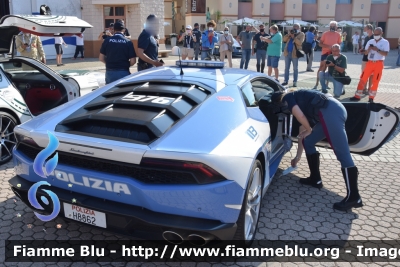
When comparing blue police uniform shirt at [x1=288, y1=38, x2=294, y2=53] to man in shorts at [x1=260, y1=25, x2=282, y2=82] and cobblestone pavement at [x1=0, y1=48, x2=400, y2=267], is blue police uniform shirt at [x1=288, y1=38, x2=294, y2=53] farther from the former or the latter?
cobblestone pavement at [x1=0, y1=48, x2=400, y2=267]

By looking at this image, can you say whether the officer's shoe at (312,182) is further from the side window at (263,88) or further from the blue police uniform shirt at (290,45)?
the blue police uniform shirt at (290,45)

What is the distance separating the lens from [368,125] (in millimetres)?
4582

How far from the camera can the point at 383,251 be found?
3213 mm

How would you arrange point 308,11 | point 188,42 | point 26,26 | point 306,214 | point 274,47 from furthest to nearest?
point 308,11, point 188,42, point 274,47, point 26,26, point 306,214

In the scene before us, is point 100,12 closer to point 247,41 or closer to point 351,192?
point 247,41

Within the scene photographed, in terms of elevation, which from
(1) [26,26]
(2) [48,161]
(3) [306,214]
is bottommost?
(3) [306,214]

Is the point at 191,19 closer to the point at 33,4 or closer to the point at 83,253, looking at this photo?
the point at 33,4

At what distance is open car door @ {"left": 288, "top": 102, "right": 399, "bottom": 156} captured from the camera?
14.7 feet

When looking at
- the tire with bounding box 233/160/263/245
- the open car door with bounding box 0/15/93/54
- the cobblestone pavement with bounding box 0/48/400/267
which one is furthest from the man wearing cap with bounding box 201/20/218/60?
the tire with bounding box 233/160/263/245

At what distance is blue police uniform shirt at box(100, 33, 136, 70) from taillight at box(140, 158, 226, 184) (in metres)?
4.07

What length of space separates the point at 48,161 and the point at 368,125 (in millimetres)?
3620

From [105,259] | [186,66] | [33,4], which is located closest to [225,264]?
[105,259]

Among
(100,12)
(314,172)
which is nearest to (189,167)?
(314,172)

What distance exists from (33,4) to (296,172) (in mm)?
16706
